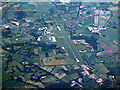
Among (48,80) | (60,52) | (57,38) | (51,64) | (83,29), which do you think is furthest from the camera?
(83,29)

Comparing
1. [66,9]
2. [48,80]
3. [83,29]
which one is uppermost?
[66,9]

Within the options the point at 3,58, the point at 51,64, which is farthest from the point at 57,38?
the point at 3,58

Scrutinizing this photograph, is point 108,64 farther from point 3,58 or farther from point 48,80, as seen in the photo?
point 3,58

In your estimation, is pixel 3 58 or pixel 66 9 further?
pixel 66 9

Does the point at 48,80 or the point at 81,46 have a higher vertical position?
the point at 81,46

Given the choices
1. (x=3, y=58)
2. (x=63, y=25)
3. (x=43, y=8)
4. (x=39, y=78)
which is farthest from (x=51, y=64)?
(x=43, y=8)

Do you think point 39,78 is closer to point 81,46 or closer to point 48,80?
point 48,80

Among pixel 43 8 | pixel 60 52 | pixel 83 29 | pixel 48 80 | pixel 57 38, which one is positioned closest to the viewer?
pixel 48 80

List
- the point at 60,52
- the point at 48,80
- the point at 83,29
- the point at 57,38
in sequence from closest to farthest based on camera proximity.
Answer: the point at 48,80 → the point at 60,52 → the point at 57,38 → the point at 83,29

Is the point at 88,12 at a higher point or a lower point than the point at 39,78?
higher
